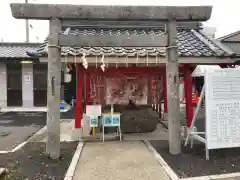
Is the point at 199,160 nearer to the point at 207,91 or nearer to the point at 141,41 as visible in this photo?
the point at 207,91

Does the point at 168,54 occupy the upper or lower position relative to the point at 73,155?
upper

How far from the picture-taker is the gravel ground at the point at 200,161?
475 centimetres

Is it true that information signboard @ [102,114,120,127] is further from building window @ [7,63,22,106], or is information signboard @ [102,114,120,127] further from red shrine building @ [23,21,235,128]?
building window @ [7,63,22,106]

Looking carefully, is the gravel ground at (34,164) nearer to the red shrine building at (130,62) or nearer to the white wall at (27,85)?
the red shrine building at (130,62)

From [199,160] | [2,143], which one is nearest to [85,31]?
[2,143]

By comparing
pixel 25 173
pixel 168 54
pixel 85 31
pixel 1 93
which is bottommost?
pixel 25 173

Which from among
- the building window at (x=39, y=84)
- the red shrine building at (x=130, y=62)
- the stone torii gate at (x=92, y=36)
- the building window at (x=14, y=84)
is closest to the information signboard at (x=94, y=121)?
the red shrine building at (x=130, y=62)

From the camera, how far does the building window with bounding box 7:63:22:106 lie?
15891 millimetres

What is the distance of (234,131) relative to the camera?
5.59m

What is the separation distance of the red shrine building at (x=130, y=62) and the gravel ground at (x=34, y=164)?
7.14 ft

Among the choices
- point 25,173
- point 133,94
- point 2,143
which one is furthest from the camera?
point 133,94

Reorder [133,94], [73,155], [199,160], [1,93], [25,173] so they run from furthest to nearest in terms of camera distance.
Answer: [1,93] → [133,94] → [73,155] → [199,160] → [25,173]

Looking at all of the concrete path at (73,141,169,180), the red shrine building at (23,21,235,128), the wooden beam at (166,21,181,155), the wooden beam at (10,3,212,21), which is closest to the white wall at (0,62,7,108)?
the red shrine building at (23,21,235,128)

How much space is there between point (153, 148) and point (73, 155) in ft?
6.99
